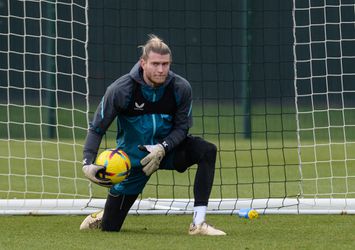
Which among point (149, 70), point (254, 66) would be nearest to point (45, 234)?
point (149, 70)

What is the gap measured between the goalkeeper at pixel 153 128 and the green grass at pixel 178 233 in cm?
29

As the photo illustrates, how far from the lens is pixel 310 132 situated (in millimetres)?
18125

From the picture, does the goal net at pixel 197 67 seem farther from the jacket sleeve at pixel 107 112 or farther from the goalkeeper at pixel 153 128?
the jacket sleeve at pixel 107 112

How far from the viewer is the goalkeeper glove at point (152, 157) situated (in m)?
7.64

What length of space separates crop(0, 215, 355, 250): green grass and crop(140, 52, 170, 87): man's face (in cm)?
115

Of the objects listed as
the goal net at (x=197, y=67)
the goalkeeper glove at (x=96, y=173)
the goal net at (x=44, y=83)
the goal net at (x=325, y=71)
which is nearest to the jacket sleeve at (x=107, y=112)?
the goalkeeper glove at (x=96, y=173)

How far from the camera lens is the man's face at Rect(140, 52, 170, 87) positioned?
24.7ft

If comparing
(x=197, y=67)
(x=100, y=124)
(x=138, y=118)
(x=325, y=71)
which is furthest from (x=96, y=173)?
(x=325, y=71)

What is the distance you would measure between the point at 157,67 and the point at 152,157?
66 centimetres

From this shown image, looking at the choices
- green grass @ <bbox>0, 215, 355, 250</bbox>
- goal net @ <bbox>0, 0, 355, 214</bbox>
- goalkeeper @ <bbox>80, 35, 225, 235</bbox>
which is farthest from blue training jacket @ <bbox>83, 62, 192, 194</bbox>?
goal net @ <bbox>0, 0, 355, 214</bbox>

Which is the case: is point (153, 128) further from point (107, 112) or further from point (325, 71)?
point (325, 71)

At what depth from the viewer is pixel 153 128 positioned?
7.82 metres

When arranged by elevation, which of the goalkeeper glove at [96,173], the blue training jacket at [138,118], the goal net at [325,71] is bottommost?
the goal net at [325,71]

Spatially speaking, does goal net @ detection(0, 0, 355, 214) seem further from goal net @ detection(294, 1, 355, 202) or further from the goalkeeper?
the goalkeeper
